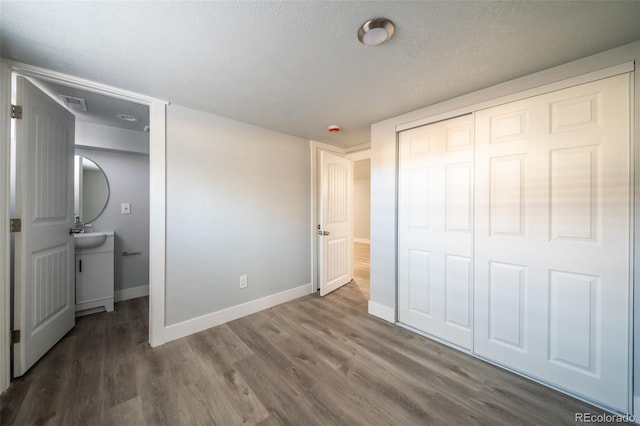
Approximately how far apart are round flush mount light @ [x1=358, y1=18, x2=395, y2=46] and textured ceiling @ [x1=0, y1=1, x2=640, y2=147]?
1.3 inches

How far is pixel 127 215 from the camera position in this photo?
10.1ft

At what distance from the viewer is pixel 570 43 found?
4.40 feet

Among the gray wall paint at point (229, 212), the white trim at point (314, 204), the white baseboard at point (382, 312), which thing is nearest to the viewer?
the gray wall paint at point (229, 212)

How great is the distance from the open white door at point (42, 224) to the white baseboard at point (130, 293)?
74 centimetres

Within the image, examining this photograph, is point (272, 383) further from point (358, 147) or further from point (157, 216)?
point (358, 147)

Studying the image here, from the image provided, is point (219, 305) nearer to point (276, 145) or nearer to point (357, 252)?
point (276, 145)

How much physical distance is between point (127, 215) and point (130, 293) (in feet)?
3.48

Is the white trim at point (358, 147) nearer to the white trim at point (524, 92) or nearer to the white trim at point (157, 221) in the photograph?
the white trim at point (524, 92)

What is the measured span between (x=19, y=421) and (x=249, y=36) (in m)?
2.53

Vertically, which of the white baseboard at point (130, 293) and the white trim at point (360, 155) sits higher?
the white trim at point (360, 155)

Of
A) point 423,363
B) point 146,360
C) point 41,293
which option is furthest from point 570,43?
point 41,293

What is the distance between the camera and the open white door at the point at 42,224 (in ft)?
5.23

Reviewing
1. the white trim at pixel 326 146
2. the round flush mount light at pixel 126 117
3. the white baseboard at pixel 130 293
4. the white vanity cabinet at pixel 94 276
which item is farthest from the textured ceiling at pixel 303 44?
the white baseboard at pixel 130 293

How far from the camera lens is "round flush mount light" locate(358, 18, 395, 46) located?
1.17 metres
